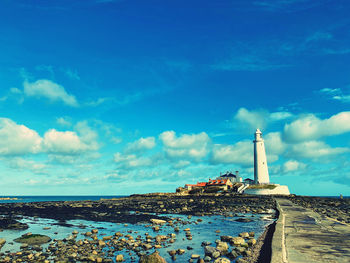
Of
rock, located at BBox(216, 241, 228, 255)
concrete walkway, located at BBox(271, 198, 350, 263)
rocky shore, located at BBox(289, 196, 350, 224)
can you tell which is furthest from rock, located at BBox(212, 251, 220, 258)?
rocky shore, located at BBox(289, 196, 350, 224)

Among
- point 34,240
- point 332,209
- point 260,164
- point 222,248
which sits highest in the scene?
point 260,164

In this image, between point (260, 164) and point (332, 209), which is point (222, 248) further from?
point (260, 164)

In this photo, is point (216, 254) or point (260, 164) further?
point (260, 164)

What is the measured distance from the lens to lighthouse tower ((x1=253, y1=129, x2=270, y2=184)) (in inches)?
3469

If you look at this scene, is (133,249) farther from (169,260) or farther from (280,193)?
(280,193)

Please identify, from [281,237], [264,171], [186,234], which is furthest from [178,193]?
[281,237]

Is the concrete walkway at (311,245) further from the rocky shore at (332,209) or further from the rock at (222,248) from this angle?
the rocky shore at (332,209)

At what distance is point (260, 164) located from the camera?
88562 mm

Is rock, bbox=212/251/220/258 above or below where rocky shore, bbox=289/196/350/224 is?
below

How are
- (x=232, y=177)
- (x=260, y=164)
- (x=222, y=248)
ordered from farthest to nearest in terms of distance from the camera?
1. (x=232, y=177)
2. (x=260, y=164)
3. (x=222, y=248)

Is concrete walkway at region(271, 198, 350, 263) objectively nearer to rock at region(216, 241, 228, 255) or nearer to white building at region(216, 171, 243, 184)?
rock at region(216, 241, 228, 255)

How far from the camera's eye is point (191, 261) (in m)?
12.3

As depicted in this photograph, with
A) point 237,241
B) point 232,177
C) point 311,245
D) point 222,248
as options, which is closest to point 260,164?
point 232,177

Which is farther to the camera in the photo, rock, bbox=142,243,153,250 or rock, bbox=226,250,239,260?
rock, bbox=142,243,153,250
